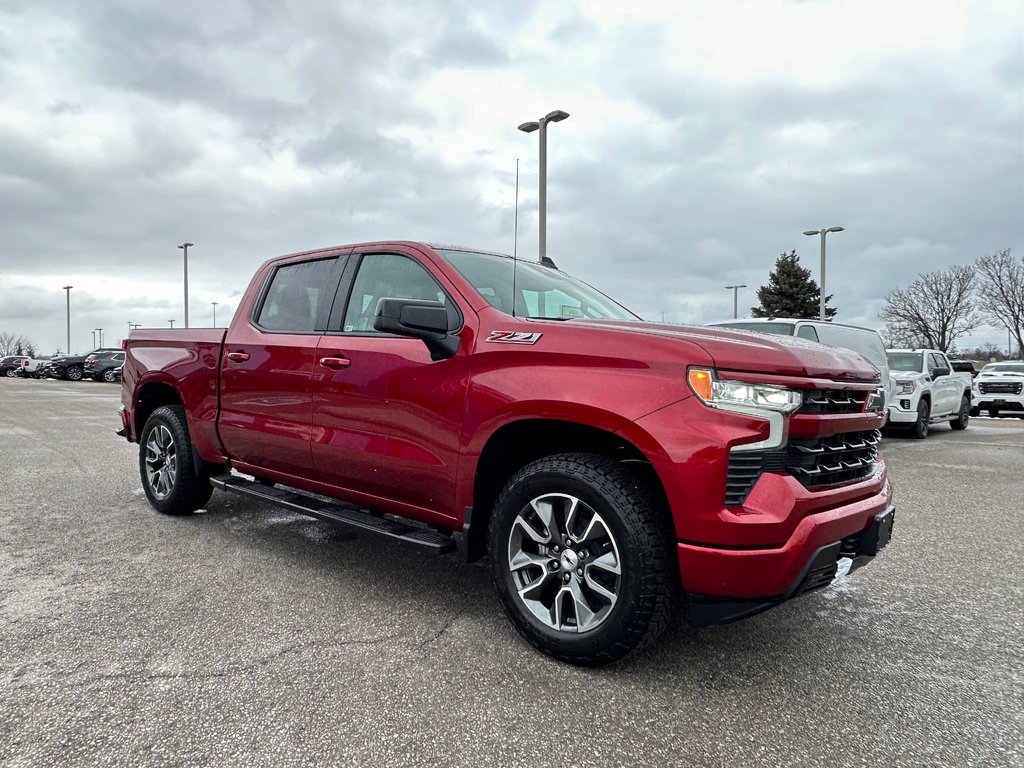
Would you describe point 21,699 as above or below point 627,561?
below

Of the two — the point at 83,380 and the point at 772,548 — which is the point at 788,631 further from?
the point at 83,380

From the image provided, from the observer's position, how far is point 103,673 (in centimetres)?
272

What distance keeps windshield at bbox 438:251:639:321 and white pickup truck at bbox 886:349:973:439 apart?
8.87 metres

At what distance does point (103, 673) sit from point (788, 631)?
9.27 ft

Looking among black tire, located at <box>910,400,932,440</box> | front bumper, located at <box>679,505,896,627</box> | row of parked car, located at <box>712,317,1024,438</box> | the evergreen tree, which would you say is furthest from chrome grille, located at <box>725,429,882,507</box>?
the evergreen tree

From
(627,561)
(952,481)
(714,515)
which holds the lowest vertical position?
(952,481)

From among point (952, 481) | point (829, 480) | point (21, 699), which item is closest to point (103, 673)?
point (21, 699)

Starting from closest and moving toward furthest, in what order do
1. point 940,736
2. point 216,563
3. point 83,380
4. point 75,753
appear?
point 75,753 → point 940,736 → point 216,563 → point 83,380

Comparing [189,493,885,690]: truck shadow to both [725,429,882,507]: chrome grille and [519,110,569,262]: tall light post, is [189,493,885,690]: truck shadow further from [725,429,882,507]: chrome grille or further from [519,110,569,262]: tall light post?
[519,110,569,262]: tall light post

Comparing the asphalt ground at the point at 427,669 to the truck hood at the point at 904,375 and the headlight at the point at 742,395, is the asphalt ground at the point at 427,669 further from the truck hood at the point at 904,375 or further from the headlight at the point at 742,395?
the truck hood at the point at 904,375

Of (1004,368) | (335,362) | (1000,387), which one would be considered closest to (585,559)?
(335,362)

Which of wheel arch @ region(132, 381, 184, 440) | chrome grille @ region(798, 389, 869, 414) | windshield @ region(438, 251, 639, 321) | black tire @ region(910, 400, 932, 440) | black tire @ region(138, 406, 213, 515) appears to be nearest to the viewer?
chrome grille @ region(798, 389, 869, 414)

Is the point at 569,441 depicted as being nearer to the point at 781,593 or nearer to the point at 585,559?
the point at 585,559

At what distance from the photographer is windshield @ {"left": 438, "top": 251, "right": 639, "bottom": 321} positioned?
3604 millimetres
